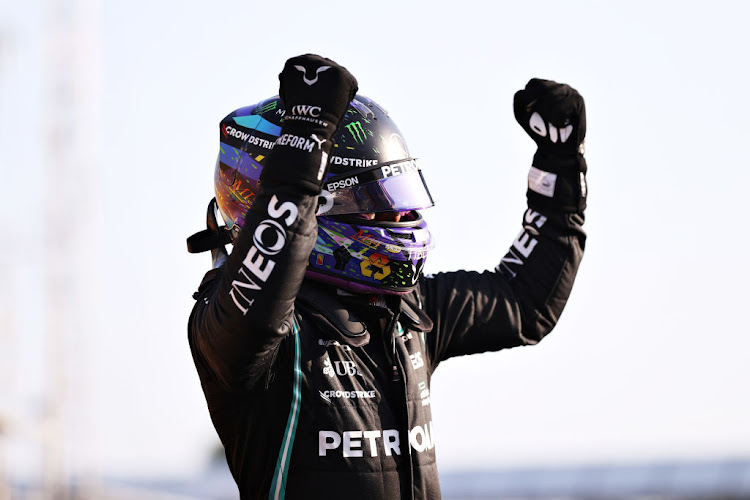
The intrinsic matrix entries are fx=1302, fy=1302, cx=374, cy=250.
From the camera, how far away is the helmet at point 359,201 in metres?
4.42

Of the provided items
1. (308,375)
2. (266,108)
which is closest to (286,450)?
(308,375)

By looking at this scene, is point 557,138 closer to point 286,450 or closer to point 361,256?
point 361,256

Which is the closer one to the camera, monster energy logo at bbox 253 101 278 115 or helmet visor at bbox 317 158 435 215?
helmet visor at bbox 317 158 435 215

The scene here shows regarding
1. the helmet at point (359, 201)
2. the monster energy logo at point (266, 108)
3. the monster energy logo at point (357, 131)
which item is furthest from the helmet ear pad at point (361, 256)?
the monster energy logo at point (266, 108)

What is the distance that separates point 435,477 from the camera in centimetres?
438

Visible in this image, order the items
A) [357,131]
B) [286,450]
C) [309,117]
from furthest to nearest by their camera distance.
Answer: [357,131]
[286,450]
[309,117]

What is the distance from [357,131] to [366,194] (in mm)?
266

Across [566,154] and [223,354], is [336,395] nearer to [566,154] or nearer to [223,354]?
[223,354]

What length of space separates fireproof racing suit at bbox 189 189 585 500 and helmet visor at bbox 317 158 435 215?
29 cm

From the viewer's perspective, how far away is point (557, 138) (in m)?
4.95

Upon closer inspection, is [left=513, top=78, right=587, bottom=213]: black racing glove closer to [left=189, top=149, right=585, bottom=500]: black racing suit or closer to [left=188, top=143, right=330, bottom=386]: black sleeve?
[left=189, top=149, right=585, bottom=500]: black racing suit

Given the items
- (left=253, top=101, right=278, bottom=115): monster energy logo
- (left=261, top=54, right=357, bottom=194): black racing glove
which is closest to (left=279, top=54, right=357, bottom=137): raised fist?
(left=261, top=54, right=357, bottom=194): black racing glove

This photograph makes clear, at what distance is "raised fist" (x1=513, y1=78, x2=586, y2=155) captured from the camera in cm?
488
